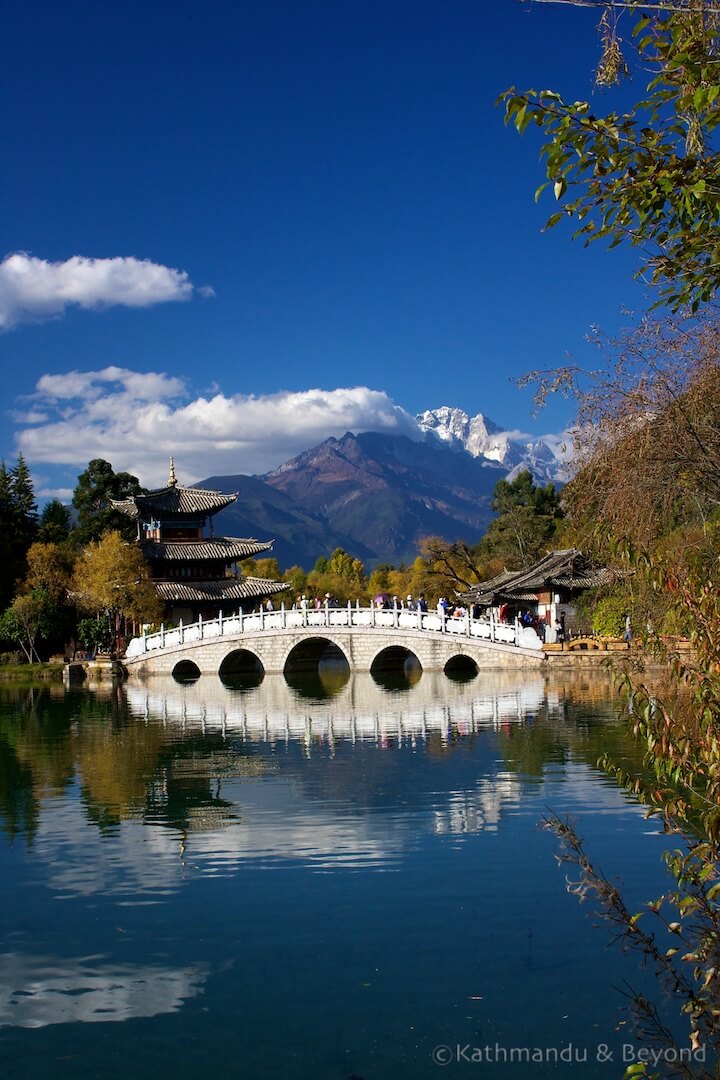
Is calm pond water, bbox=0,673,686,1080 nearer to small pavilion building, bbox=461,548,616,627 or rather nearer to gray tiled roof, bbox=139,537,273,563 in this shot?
small pavilion building, bbox=461,548,616,627

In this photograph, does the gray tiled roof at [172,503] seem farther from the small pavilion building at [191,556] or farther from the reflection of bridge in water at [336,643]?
the reflection of bridge in water at [336,643]

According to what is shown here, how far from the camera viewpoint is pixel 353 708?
2462 centimetres

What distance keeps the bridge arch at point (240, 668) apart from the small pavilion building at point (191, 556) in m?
2.86

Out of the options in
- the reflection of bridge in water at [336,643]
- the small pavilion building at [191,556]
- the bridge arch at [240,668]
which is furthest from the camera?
the small pavilion building at [191,556]

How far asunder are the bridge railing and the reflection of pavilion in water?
1569mm

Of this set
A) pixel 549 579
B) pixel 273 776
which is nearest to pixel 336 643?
pixel 549 579

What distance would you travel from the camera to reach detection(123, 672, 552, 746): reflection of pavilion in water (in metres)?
19.8

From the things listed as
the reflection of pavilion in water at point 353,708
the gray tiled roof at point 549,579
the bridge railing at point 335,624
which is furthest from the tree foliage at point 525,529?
the reflection of pavilion in water at point 353,708

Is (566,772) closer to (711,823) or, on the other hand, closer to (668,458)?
(668,458)

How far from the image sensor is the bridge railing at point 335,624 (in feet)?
105

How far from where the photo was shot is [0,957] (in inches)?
288

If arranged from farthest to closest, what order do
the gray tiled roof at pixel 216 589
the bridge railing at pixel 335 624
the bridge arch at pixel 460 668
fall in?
the gray tiled roof at pixel 216 589 < the bridge arch at pixel 460 668 < the bridge railing at pixel 335 624

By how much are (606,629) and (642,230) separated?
2734 centimetres

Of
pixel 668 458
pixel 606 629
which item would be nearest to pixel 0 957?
pixel 668 458
